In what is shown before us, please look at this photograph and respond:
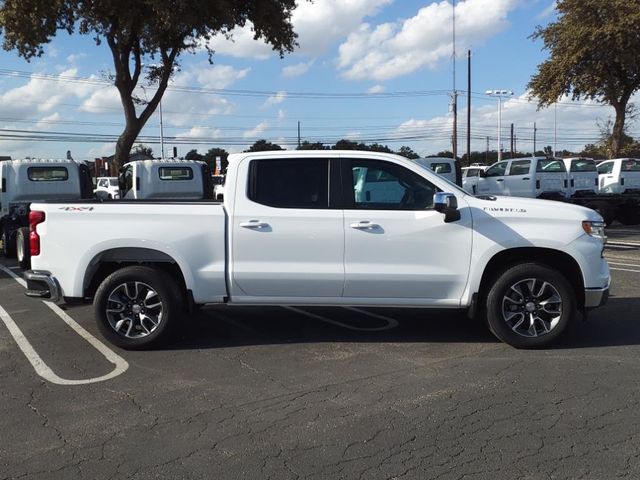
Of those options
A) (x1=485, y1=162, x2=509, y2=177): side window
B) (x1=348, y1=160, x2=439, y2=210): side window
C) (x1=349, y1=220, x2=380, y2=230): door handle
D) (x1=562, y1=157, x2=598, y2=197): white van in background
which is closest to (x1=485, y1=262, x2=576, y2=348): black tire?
(x1=348, y1=160, x2=439, y2=210): side window

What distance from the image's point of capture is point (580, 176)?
1888cm

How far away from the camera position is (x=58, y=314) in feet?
24.5

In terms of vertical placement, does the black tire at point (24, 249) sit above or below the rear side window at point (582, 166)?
below

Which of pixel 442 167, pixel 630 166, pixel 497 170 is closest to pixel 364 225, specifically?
pixel 442 167

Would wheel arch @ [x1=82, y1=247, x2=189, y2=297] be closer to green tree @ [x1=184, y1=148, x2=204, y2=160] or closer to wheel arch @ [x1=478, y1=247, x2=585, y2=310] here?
wheel arch @ [x1=478, y1=247, x2=585, y2=310]

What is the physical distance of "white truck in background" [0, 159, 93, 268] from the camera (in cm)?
1294

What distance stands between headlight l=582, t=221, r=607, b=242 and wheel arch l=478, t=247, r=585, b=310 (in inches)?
12.4

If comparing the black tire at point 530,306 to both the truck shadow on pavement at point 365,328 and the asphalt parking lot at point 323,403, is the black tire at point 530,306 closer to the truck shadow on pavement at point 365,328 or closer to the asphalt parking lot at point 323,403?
the asphalt parking lot at point 323,403

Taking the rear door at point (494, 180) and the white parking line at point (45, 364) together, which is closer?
the white parking line at point (45, 364)

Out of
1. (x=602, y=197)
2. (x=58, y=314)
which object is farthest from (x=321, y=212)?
(x=602, y=197)

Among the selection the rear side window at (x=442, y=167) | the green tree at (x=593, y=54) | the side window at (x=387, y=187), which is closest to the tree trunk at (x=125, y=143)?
the rear side window at (x=442, y=167)

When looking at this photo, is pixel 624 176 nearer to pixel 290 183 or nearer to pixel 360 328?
pixel 360 328

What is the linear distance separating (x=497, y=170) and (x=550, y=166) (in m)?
1.71

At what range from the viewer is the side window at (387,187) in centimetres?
569
